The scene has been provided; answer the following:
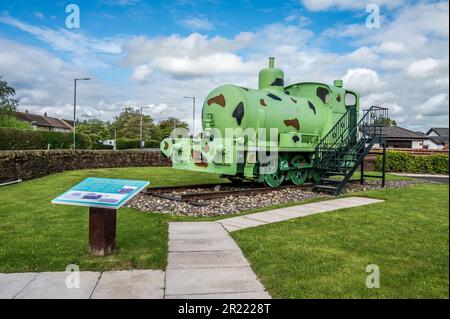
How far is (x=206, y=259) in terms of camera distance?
17.1 feet

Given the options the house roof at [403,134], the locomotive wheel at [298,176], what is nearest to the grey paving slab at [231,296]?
the locomotive wheel at [298,176]

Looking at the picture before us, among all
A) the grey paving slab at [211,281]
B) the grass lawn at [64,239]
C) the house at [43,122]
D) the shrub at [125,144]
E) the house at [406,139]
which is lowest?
the grey paving slab at [211,281]

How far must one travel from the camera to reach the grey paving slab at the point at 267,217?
7.85 metres

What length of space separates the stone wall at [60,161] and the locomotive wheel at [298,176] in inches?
418

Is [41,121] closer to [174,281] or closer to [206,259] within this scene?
[206,259]

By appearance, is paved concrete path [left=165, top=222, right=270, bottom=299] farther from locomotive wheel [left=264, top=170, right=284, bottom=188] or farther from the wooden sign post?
locomotive wheel [left=264, top=170, right=284, bottom=188]

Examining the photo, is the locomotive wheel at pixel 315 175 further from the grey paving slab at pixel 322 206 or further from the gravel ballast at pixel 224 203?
the grey paving slab at pixel 322 206

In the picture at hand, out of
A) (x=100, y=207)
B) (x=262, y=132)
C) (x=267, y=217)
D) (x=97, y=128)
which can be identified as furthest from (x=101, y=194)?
(x=97, y=128)

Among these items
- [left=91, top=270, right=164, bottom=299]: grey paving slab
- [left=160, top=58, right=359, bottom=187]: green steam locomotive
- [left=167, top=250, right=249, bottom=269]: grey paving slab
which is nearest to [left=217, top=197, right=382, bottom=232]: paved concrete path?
[left=167, top=250, right=249, bottom=269]: grey paving slab

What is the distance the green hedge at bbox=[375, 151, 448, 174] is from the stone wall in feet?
51.2

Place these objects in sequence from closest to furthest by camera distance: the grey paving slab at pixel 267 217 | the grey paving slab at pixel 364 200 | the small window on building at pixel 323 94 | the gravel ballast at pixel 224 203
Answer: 1. the grey paving slab at pixel 267 217
2. the gravel ballast at pixel 224 203
3. the grey paving slab at pixel 364 200
4. the small window on building at pixel 323 94

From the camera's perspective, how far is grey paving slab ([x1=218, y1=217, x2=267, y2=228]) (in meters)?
7.38

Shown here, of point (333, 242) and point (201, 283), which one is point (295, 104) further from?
point (201, 283)
